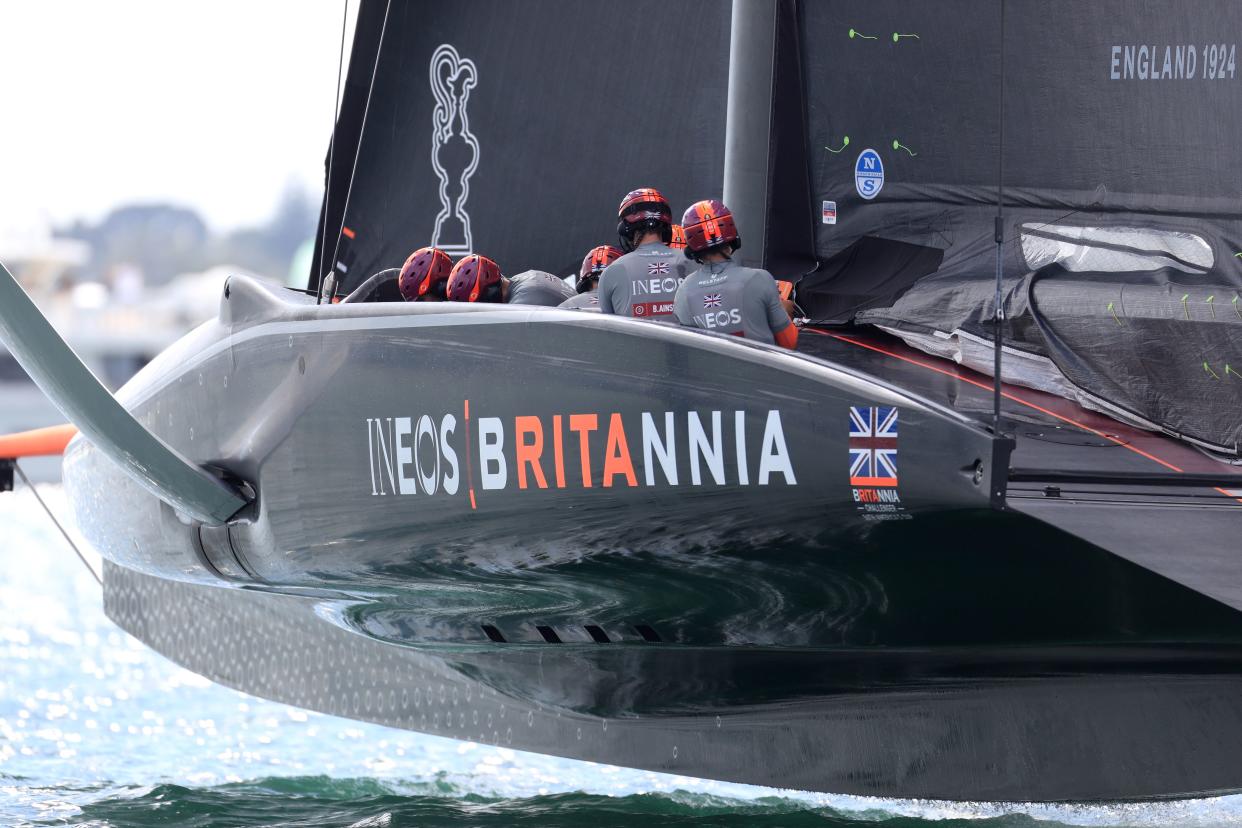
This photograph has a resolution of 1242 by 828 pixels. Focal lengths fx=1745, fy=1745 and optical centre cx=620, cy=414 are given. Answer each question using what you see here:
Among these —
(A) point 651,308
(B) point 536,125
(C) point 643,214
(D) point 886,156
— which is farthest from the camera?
(B) point 536,125

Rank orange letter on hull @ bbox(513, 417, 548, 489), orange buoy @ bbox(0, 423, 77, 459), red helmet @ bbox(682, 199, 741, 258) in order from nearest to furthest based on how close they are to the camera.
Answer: orange letter on hull @ bbox(513, 417, 548, 489)
red helmet @ bbox(682, 199, 741, 258)
orange buoy @ bbox(0, 423, 77, 459)

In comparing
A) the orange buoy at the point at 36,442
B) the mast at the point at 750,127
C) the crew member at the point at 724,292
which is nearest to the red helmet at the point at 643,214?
the crew member at the point at 724,292

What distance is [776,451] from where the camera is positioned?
11.5 feet

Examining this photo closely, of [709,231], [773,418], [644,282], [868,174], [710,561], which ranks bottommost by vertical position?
[710,561]

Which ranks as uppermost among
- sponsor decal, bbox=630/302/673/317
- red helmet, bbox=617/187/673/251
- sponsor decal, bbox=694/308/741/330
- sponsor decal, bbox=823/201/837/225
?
sponsor decal, bbox=823/201/837/225

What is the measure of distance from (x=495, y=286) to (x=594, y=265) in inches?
18.3

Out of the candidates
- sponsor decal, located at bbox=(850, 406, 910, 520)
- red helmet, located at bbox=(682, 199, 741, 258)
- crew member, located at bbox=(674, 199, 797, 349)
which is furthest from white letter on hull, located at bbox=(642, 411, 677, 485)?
red helmet, located at bbox=(682, 199, 741, 258)

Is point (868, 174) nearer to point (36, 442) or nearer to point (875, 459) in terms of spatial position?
point (875, 459)

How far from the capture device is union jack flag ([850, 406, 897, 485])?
3385 mm

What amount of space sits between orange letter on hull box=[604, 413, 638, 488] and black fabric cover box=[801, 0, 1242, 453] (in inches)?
53.6

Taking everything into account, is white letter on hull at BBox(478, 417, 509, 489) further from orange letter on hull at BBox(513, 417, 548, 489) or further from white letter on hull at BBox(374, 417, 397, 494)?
white letter on hull at BBox(374, 417, 397, 494)

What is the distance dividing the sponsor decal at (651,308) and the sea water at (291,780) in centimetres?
163

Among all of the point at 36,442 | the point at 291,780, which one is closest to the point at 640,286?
the point at 291,780

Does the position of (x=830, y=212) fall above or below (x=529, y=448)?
above
